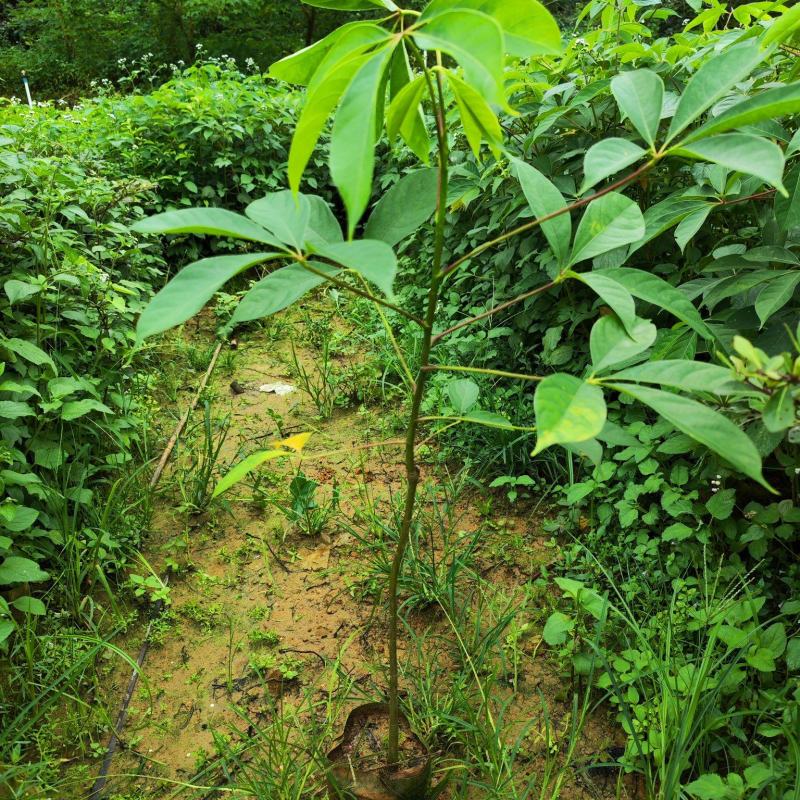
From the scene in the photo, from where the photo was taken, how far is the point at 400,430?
8.38ft

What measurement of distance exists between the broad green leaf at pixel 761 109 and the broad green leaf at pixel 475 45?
1.04 ft

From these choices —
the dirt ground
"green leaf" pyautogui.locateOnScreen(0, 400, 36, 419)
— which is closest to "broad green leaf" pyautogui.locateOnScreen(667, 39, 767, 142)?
the dirt ground

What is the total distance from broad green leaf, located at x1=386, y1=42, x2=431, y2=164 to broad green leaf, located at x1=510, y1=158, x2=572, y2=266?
143 mm

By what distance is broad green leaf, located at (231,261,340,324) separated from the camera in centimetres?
72

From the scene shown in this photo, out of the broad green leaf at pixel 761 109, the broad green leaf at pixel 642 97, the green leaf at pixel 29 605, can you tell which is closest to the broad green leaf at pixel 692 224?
the broad green leaf at pixel 642 97

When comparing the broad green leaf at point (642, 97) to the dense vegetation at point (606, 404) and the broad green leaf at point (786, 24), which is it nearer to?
the dense vegetation at point (606, 404)

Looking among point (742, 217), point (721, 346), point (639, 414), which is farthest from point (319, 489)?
point (742, 217)

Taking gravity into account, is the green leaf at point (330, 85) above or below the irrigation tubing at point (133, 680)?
above

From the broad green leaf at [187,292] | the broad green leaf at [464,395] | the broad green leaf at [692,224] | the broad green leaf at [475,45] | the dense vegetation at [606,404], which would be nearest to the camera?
the broad green leaf at [475,45]

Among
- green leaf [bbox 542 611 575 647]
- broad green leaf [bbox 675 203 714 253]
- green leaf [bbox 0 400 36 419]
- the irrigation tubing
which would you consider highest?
broad green leaf [bbox 675 203 714 253]

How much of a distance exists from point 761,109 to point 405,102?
1.27 feet

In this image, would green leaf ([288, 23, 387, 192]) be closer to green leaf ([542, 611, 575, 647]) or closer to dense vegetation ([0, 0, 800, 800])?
dense vegetation ([0, 0, 800, 800])

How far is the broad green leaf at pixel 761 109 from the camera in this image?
0.66m

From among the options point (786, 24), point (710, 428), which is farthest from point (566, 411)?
point (786, 24)
